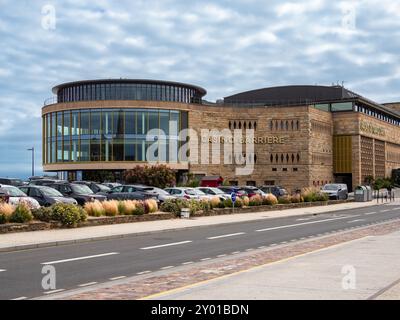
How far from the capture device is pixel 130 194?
32.0 metres

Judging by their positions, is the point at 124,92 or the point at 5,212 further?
the point at 124,92

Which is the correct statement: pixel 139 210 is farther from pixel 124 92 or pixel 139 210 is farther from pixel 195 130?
pixel 124 92

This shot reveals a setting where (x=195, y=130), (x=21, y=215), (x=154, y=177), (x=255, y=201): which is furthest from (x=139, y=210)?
(x=195, y=130)

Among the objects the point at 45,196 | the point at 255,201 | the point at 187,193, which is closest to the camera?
the point at 45,196

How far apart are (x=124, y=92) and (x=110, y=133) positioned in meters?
7.64

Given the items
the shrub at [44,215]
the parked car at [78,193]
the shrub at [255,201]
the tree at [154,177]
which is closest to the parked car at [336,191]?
the tree at [154,177]

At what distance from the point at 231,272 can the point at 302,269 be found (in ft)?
4.61

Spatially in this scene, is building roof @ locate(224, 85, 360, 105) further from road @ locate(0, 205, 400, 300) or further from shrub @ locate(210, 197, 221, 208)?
road @ locate(0, 205, 400, 300)

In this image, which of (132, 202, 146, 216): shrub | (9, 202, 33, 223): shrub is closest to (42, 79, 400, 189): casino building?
(132, 202, 146, 216): shrub

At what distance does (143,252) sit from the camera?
15.5 meters

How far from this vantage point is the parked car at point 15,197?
75.7ft

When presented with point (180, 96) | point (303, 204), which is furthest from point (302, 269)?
point (180, 96)
